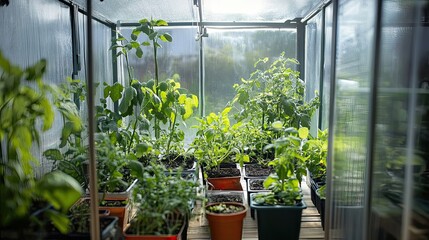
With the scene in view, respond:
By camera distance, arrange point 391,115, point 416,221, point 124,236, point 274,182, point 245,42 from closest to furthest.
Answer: point 416,221
point 391,115
point 124,236
point 274,182
point 245,42

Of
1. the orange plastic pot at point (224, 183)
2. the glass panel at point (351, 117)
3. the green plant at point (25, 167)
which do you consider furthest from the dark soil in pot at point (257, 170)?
the green plant at point (25, 167)

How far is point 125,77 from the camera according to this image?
436cm

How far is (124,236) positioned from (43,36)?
155 cm

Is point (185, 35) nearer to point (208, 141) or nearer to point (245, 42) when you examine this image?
point (245, 42)

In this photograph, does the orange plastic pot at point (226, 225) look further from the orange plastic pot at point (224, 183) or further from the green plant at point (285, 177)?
the orange plastic pot at point (224, 183)

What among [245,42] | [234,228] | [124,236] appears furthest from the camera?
[245,42]

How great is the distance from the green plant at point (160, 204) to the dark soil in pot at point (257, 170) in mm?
1111

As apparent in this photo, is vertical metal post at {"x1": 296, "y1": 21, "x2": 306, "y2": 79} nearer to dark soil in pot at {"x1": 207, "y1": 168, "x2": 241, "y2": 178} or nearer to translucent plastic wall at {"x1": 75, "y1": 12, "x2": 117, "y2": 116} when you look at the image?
dark soil in pot at {"x1": 207, "y1": 168, "x2": 241, "y2": 178}

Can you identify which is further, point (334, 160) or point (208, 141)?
point (208, 141)

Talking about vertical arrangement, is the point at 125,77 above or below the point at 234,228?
above

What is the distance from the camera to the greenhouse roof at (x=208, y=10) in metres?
3.32

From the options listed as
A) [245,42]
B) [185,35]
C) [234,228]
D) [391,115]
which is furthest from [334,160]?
[185,35]

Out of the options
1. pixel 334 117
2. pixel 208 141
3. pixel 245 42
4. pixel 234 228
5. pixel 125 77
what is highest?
pixel 245 42

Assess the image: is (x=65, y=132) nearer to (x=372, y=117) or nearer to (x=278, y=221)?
(x=278, y=221)
